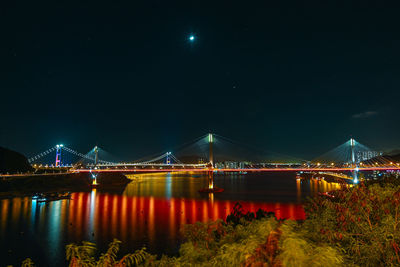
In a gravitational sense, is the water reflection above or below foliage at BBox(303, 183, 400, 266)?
below

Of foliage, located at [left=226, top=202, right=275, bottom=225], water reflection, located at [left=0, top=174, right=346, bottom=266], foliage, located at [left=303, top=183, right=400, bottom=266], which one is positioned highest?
foliage, located at [left=303, top=183, right=400, bottom=266]

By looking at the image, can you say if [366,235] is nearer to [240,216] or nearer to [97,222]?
[240,216]

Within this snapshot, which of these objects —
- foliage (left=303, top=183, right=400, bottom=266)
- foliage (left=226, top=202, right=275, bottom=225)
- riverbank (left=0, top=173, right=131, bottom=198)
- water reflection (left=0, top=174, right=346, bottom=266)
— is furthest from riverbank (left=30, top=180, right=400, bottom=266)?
riverbank (left=0, top=173, right=131, bottom=198)

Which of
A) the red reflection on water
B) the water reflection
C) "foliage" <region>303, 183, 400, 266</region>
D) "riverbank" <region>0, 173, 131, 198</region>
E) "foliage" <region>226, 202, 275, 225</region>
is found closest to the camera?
"foliage" <region>303, 183, 400, 266</region>

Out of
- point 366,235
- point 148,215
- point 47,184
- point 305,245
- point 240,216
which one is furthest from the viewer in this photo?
point 47,184

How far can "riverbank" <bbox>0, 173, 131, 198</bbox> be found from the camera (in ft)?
129

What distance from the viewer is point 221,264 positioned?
3.46m

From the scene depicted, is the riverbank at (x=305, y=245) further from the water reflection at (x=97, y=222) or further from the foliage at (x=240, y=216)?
the foliage at (x=240, y=216)

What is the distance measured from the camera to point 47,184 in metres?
44.9

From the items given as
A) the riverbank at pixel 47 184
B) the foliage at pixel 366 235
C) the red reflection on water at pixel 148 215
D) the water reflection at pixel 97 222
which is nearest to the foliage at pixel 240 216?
the water reflection at pixel 97 222

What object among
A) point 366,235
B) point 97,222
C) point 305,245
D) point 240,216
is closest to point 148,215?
point 97,222

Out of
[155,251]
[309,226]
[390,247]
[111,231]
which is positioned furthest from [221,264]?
[111,231]

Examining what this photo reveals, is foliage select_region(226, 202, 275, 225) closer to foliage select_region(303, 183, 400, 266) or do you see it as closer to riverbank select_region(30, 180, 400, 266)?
riverbank select_region(30, 180, 400, 266)

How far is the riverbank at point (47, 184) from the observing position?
39281 millimetres
